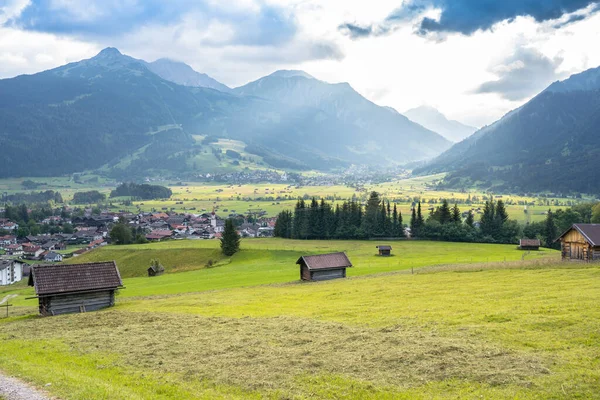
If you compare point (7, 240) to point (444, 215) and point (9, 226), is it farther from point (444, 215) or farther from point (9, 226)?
point (444, 215)

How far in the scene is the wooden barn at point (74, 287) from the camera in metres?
39.8

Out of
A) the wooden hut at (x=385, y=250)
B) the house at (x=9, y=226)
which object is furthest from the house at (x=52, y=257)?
the wooden hut at (x=385, y=250)

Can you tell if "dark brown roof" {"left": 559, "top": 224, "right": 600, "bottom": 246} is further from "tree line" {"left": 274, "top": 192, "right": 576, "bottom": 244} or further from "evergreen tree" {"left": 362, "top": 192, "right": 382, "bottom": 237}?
"evergreen tree" {"left": 362, "top": 192, "right": 382, "bottom": 237}

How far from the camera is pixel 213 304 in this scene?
37719 millimetres

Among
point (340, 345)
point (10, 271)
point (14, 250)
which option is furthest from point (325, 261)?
point (14, 250)

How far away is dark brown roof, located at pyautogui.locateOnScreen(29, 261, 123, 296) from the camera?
3984cm

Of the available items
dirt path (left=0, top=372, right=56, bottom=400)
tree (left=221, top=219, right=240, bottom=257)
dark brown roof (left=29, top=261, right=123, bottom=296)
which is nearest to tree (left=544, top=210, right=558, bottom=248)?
tree (left=221, top=219, right=240, bottom=257)

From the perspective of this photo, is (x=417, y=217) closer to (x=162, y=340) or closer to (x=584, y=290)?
(x=584, y=290)

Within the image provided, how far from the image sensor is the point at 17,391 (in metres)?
15.8

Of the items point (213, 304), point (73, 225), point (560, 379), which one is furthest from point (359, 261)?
point (73, 225)

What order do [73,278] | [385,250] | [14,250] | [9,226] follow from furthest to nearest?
[9,226] → [14,250] → [385,250] → [73,278]

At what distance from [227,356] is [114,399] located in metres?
6.08

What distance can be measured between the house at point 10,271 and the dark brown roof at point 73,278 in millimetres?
84144

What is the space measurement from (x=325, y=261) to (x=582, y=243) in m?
31.2
